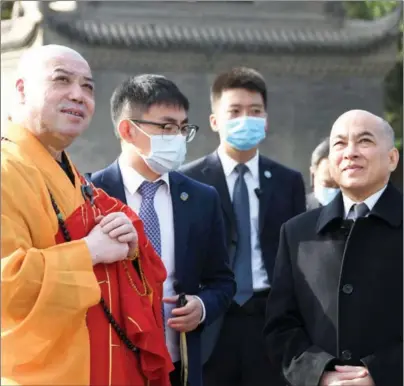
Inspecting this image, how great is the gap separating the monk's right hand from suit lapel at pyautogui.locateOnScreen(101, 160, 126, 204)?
108 cm

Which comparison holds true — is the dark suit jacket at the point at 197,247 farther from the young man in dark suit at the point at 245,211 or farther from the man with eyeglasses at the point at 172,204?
the young man in dark suit at the point at 245,211

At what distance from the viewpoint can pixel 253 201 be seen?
5695 millimetres

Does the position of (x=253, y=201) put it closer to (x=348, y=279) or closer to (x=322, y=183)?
(x=322, y=183)

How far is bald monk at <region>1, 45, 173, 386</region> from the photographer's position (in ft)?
11.0

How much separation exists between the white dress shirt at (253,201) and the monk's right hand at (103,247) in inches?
78.7

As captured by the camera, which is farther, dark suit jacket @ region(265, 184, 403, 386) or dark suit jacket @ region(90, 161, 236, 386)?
dark suit jacket @ region(90, 161, 236, 386)

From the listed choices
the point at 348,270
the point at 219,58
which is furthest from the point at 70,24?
the point at 348,270

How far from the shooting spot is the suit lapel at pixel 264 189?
5.62 m

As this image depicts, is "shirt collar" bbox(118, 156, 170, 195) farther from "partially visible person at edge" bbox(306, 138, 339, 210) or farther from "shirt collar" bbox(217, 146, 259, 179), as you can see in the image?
"partially visible person at edge" bbox(306, 138, 339, 210)

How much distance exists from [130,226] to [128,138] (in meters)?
1.24

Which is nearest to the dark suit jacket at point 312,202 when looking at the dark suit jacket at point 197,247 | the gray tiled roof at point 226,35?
the dark suit jacket at point 197,247

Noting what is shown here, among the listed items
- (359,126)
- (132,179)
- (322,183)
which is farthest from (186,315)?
(322,183)

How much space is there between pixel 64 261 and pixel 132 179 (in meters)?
1.38

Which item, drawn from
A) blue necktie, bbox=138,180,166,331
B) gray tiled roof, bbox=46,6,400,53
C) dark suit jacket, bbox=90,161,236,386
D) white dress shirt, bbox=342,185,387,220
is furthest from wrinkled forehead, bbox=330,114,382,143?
gray tiled roof, bbox=46,6,400,53
